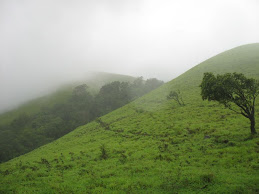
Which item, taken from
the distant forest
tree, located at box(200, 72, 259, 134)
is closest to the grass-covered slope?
tree, located at box(200, 72, 259, 134)

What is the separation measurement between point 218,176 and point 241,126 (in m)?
15.3

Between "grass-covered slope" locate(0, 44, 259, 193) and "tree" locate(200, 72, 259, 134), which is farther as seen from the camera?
"tree" locate(200, 72, 259, 134)

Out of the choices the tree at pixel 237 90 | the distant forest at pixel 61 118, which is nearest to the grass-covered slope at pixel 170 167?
the tree at pixel 237 90

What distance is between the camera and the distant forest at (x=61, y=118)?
96.6 metres

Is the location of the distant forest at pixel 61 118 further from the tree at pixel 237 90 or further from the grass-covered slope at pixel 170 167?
the tree at pixel 237 90

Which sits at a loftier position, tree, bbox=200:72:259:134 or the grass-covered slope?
tree, bbox=200:72:259:134

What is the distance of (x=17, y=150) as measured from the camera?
9069 centimetres

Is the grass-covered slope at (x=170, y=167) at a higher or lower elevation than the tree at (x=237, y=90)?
lower

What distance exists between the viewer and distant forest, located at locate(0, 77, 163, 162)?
96625 mm

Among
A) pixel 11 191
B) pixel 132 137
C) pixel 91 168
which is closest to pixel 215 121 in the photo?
pixel 132 137

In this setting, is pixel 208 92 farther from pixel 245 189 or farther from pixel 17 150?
pixel 17 150

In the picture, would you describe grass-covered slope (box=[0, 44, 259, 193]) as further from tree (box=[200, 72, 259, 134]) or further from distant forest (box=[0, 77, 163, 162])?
distant forest (box=[0, 77, 163, 162])

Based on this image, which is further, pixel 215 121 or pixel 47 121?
pixel 47 121

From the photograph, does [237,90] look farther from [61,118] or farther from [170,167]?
[61,118]
